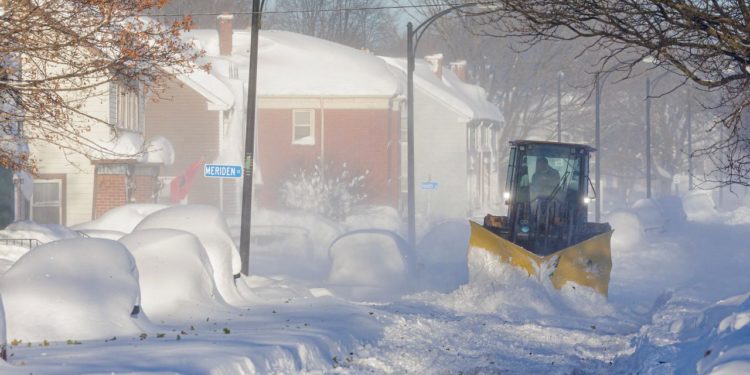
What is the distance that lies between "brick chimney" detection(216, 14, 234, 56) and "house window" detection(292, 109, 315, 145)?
401 cm

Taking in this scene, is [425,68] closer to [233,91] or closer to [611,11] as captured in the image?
[233,91]

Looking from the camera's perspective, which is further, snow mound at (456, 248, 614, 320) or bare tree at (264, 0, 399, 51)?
bare tree at (264, 0, 399, 51)

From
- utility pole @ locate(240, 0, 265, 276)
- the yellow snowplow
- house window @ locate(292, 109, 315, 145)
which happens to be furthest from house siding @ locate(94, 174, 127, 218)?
house window @ locate(292, 109, 315, 145)

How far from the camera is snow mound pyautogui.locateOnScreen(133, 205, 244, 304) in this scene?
58.7 ft

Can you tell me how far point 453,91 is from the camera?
200 feet

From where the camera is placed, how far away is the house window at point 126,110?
3172cm

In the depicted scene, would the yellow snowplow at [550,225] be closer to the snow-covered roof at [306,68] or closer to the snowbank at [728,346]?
the snowbank at [728,346]

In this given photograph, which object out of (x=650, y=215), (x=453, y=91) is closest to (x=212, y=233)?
(x=650, y=215)

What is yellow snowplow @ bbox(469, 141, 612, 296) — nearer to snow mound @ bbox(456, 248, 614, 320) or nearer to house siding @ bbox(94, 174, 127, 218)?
snow mound @ bbox(456, 248, 614, 320)

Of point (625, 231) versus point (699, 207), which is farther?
point (699, 207)

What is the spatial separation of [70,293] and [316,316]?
4.58 meters

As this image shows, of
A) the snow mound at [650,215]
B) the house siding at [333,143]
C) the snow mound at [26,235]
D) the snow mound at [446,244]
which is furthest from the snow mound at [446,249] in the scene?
the house siding at [333,143]

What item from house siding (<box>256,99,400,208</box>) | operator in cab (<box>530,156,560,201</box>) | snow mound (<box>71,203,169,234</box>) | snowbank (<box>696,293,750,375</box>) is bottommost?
snowbank (<box>696,293,750,375</box>)

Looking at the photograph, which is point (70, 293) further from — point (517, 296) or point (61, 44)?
point (517, 296)
